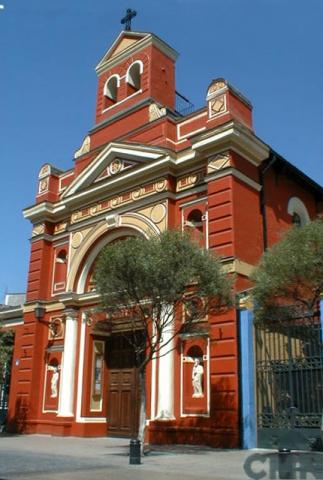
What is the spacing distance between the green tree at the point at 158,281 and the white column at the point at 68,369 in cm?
802

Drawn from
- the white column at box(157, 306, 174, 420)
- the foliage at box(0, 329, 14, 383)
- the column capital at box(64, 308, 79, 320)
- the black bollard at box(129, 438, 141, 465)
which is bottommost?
the black bollard at box(129, 438, 141, 465)

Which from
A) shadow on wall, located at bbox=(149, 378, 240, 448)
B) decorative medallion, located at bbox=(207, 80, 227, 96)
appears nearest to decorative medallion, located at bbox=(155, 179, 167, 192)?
decorative medallion, located at bbox=(207, 80, 227, 96)

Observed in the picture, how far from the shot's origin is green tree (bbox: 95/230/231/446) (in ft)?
44.6

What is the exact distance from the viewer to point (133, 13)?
26656 mm

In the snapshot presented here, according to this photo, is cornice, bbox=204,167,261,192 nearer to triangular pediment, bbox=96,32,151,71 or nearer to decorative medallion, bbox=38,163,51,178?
triangular pediment, bbox=96,32,151,71

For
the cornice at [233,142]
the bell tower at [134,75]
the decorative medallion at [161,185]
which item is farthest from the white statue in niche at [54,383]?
the bell tower at [134,75]

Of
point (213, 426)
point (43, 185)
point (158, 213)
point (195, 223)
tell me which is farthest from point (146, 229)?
point (43, 185)

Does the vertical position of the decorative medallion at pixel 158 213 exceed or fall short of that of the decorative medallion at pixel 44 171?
it falls short

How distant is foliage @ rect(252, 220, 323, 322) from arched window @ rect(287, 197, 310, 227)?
638cm

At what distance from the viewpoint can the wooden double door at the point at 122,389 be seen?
66.0 ft

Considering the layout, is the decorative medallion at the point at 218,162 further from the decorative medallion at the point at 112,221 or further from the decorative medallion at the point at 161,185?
the decorative medallion at the point at 112,221

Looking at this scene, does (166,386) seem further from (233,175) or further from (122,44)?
(122,44)

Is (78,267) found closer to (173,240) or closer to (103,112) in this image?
(103,112)

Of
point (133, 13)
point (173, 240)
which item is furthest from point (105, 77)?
point (173, 240)
